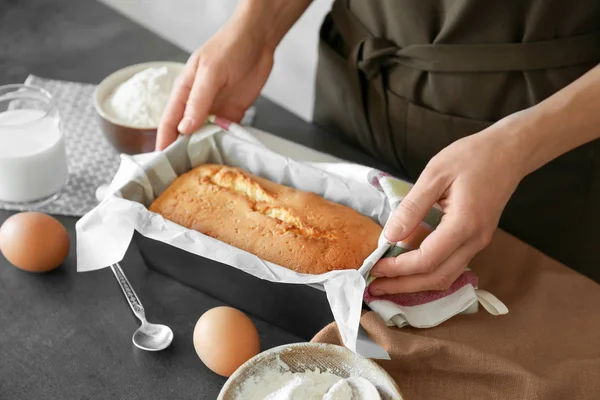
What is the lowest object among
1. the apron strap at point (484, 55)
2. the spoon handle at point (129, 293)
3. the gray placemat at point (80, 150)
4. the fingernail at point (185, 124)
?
the spoon handle at point (129, 293)

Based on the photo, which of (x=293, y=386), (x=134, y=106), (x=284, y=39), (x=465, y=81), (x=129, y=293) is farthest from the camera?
(x=284, y=39)

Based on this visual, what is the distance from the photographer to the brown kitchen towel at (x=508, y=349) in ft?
2.95

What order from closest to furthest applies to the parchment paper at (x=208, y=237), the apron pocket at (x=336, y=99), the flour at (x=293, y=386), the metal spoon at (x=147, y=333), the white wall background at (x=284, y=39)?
the flour at (x=293, y=386)
the parchment paper at (x=208, y=237)
the metal spoon at (x=147, y=333)
the apron pocket at (x=336, y=99)
the white wall background at (x=284, y=39)

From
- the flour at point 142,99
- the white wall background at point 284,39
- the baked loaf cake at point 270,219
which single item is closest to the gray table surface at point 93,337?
the baked loaf cake at point 270,219

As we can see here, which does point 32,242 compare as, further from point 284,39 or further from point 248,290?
point 284,39

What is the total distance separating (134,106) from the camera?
1.30 metres

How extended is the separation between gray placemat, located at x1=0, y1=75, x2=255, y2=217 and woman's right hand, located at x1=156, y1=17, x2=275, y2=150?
0.13 meters

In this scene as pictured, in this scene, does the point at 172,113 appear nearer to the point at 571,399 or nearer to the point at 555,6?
the point at 555,6

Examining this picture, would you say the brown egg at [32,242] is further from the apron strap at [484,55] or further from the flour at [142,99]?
the apron strap at [484,55]

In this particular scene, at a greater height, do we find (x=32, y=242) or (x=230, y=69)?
(x=230, y=69)

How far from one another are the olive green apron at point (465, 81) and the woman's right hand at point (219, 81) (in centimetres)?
14

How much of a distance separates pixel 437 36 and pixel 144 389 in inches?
27.9

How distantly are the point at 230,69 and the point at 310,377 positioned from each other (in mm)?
622

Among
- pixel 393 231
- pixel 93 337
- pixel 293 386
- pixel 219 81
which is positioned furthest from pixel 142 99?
pixel 293 386
